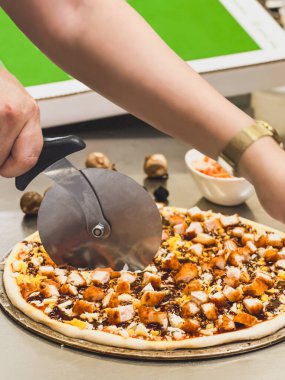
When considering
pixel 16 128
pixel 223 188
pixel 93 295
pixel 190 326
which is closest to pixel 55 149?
pixel 16 128

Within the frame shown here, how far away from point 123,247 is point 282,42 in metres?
1.29

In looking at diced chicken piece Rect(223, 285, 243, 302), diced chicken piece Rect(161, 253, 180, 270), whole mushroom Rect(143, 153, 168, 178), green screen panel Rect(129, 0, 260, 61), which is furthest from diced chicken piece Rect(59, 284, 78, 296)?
green screen panel Rect(129, 0, 260, 61)

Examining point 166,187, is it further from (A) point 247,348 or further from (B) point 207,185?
(A) point 247,348

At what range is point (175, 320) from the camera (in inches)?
61.1

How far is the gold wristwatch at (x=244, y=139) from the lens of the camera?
1248 millimetres

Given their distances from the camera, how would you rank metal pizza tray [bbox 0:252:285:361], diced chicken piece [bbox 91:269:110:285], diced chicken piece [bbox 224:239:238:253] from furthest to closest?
diced chicken piece [bbox 224:239:238:253]
diced chicken piece [bbox 91:269:110:285]
metal pizza tray [bbox 0:252:285:361]

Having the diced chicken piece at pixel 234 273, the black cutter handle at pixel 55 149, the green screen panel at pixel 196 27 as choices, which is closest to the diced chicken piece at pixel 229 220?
the diced chicken piece at pixel 234 273

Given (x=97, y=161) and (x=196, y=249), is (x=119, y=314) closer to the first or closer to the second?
(x=196, y=249)

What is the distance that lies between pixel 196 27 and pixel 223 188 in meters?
0.90

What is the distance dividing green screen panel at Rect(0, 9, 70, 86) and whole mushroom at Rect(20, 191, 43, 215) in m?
0.58

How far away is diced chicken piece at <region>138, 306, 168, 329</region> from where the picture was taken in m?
1.54

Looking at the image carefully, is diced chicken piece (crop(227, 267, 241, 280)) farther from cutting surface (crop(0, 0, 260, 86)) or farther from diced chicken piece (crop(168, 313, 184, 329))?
cutting surface (crop(0, 0, 260, 86))

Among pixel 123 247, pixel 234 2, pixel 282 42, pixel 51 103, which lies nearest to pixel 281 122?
pixel 282 42

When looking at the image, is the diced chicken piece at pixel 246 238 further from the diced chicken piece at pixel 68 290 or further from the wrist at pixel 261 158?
the wrist at pixel 261 158
